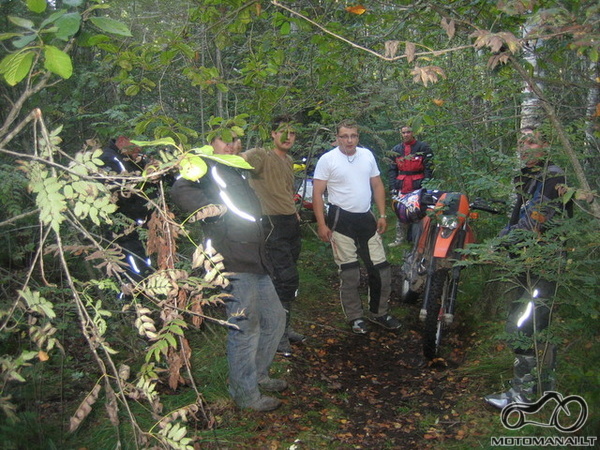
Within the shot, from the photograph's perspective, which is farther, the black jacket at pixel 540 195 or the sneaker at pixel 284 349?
the sneaker at pixel 284 349

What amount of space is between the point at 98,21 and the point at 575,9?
2.50 m

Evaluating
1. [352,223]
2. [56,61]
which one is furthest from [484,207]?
[56,61]

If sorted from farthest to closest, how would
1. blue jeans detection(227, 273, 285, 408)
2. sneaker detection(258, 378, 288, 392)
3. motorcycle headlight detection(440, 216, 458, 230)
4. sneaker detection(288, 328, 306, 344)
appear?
sneaker detection(288, 328, 306, 344) → motorcycle headlight detection(440, 216, 458, 230) → sneaker detection(258, 378, 288, 392) → blue jeans detection(227, 273, 285, 408)

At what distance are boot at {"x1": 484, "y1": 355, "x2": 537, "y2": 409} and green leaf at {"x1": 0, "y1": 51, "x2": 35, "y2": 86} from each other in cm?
364

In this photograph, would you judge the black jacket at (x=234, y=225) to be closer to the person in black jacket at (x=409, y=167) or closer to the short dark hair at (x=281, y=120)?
the short dark hair at (x=281, y=120)

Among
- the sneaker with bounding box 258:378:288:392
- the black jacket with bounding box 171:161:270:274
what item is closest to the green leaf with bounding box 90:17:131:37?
the black jacket with bounding box 171:161:270:274

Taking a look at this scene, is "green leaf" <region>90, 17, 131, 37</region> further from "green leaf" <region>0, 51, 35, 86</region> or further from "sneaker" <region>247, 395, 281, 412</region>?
"sneaker" <region>247, 395, 281, 412</region>

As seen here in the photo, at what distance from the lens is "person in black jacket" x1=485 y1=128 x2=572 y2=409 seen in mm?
3680

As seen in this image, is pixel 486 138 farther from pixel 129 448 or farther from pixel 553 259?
pixel 129 448

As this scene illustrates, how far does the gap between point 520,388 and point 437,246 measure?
5.54 feet

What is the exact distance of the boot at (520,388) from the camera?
3846 millimetres

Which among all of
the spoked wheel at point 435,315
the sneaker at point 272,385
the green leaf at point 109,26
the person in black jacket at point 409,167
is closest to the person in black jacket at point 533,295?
the spoked wheel at point 435,315

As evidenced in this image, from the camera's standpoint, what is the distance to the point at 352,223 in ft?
19.3

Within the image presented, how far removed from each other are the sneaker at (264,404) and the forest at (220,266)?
0.22ft
